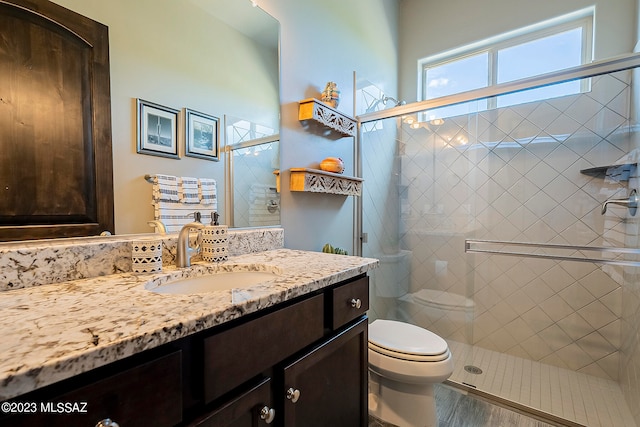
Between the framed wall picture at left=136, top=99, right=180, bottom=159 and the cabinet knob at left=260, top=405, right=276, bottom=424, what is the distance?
0.85 m

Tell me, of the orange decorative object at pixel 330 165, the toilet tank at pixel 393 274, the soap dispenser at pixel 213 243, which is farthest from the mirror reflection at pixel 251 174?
the toilet tank at pixel 393 274

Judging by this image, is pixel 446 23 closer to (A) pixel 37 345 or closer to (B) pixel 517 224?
(B) pixel 517 224

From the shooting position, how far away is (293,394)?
29.6 inches

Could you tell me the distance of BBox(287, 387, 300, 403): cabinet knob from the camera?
746mm

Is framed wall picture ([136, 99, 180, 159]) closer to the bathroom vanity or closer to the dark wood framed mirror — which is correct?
the dark wood framed mirror

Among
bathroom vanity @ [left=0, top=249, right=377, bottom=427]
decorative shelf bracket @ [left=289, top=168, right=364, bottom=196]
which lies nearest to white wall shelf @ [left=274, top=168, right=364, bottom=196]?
decorative shelf bracket @ [left=289, top=168, right=364, bottom=196]

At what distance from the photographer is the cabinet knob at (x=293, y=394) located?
0.75 m

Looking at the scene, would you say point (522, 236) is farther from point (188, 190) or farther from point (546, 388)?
point (188, 190)

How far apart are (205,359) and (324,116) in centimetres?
136

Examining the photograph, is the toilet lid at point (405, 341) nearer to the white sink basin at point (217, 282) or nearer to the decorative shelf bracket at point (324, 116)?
the white sink basin at point (217, 282)

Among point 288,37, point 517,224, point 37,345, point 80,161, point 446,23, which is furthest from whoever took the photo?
point 446,23

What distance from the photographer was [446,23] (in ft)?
8.20

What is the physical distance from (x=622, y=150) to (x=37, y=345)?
9.05ft

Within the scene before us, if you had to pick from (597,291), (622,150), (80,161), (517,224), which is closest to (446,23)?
(622,150)
